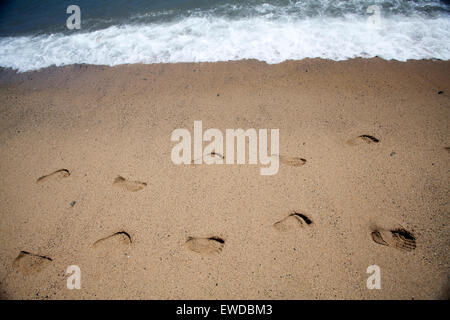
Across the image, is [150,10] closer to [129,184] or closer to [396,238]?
[129,184]

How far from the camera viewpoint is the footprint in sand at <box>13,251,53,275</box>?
2.56 meters

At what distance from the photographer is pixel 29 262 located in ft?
8.56

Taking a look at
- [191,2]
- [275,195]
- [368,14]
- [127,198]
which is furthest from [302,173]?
[191,2]

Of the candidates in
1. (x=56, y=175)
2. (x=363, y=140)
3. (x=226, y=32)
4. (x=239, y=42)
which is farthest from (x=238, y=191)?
(x=226, y=32)

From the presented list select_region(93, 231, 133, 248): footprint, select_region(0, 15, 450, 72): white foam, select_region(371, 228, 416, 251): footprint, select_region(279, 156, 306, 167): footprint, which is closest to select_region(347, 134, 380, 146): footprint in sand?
select_region(279, 156, 306, 167): footprint

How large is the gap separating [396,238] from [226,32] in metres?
5.63

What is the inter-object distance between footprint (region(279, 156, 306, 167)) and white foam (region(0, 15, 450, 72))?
2.67 m

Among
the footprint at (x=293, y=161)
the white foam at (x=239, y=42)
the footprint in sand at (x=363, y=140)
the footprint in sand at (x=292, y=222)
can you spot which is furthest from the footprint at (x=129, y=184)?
the white foam at (x=239, y=42)

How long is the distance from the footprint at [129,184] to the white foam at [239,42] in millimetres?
3275

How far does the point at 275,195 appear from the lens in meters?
2.86

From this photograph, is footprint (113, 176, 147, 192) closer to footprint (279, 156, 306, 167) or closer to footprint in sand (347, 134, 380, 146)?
footprint (279, 156, 306, 167)

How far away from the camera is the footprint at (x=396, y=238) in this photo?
241cm

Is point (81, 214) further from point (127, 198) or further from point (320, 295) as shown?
point (320, 295)
